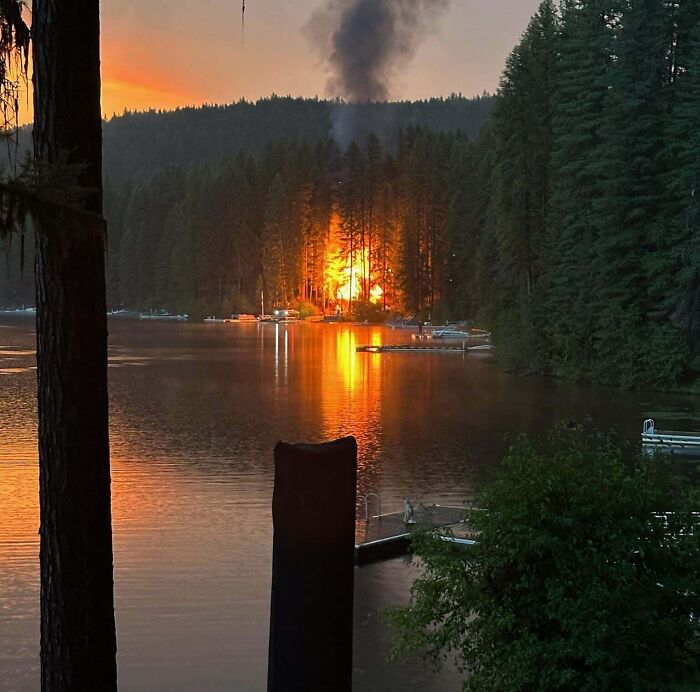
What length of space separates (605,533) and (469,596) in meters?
1.06

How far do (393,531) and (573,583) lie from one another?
7.49 m

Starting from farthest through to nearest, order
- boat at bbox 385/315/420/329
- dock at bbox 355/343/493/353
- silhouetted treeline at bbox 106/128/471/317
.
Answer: silhouetted treeline at bbox 106/128/471/317
boat at bbox 385/315/420/329
dock at bbox 355/343/493/353

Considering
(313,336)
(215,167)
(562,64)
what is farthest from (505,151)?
(215,167)

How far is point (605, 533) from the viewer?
5945mm

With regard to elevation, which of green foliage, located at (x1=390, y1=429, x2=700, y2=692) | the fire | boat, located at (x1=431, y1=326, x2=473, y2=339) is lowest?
green foliage, located at (x1=390, y1=429, x2=700, y2=692)

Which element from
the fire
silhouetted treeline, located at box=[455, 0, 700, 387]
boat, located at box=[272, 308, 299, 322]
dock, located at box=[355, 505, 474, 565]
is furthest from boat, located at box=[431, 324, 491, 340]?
dock, located at box=[355, 505, 474, 565]

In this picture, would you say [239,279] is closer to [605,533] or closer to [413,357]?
[413,357]

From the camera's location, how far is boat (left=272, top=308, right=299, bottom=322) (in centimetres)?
9981

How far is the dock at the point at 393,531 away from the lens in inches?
474

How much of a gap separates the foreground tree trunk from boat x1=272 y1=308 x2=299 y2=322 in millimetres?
96240

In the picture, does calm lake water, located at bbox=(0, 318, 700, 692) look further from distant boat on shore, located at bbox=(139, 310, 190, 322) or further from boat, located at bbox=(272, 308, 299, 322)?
distant boat on shore, located at bbox=(139, 310, 190, 322)

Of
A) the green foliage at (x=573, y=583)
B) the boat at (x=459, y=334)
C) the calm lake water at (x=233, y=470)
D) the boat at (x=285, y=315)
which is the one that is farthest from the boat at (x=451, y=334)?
the green foliage at (x=573, y=583)

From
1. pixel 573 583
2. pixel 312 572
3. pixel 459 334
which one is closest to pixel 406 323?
pixel 459 334

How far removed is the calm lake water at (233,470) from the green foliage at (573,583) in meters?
2.69
